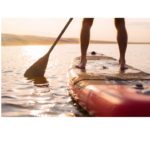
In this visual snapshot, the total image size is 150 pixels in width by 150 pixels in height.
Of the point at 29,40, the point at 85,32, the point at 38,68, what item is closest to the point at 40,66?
the point at 38,68

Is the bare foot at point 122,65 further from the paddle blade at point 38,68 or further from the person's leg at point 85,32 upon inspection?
the paddle blade at point 38,68

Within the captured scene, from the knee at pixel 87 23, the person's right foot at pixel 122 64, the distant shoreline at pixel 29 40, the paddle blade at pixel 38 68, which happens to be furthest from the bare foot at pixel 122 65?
the paddle blade at pixel 38 68

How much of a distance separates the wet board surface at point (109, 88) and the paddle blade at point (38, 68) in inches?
5.7

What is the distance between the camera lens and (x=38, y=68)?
243cm

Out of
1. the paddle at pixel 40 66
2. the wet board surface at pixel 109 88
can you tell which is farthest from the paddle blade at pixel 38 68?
the wet board surface at pixel 109 88

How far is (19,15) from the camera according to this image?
8.04ft

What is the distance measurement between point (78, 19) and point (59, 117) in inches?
20.5

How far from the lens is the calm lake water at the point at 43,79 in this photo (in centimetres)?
243

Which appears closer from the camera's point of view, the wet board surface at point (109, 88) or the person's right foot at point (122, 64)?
the wet board surface at point (109, 88)

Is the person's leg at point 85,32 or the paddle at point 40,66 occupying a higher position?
the person's leg at point 85,32

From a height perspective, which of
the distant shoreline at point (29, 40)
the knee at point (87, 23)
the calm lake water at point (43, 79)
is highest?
the knee at point (87, 23)

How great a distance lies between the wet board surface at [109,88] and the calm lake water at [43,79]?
0.15ft
